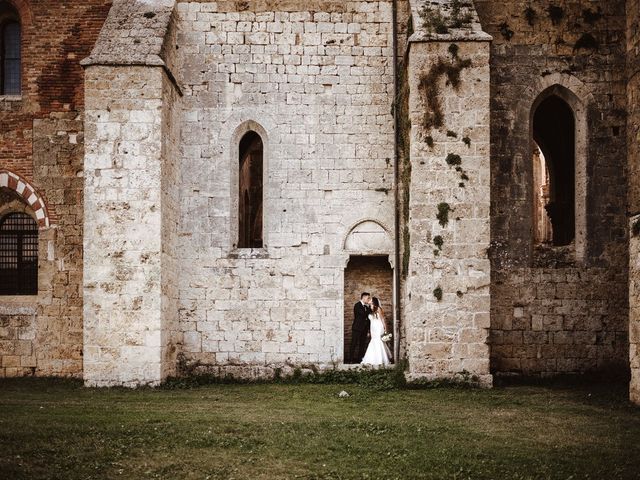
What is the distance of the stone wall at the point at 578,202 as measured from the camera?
12.9m

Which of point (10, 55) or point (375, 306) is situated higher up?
point (10, 55)

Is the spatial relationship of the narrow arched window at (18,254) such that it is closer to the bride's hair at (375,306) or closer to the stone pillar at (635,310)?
the bride's hair at (375,306)

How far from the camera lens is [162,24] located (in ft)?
41.9

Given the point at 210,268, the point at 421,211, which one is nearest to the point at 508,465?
the point at 421,211

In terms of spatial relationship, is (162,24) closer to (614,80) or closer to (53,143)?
(53,143)

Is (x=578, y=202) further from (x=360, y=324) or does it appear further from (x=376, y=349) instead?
(x=360, y=324)

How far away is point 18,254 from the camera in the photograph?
1415 centimetres

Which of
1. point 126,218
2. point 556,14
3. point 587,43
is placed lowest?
point 126,218

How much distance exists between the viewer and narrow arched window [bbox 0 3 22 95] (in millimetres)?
14320

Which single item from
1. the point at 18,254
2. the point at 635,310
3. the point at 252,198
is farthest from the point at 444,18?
the point at 18,254

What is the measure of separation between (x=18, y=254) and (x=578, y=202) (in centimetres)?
1113

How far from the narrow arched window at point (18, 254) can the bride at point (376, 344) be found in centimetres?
683

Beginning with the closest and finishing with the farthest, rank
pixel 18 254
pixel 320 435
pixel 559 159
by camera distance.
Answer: pixel 320 435 → pixel 18 254 → pixel 559 159

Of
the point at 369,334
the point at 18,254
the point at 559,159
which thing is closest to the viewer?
the point at 18,254
